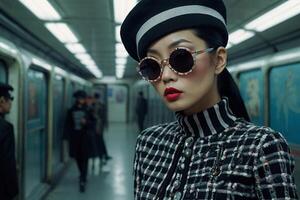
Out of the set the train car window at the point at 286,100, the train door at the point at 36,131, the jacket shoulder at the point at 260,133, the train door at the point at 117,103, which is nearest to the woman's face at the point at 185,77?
the jacket shoulder at the point at 260,133

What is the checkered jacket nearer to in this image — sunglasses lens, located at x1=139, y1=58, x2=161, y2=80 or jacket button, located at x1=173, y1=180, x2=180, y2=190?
jacket button, located at x1=173, y1=180, x2=180, y2=190

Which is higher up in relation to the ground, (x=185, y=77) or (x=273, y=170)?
(x=185, y=77)

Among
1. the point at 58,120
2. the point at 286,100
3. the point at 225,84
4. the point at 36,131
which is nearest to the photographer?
the point at 225,84

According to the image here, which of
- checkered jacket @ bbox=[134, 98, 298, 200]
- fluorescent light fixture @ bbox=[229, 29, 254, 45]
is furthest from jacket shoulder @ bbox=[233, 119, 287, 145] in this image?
fluorescent light fixture @ bbox=[229, 29, 254, 45]

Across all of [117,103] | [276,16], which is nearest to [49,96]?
[276,16]

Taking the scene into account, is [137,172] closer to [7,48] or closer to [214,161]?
[214,161]

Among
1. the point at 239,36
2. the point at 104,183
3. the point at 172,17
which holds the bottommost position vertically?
the point at 104,183

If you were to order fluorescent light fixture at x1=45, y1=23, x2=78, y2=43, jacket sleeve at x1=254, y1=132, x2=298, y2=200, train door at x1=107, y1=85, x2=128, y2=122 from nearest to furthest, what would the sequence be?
jacket sleeve at x1=254, y1=132, x2=298, y2=200 → fluorescent light fixture at x1=45, y1=23, x2=78, y2=43 → train door at x1=107, y1=85, x2=128, y2=122

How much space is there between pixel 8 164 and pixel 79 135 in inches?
119

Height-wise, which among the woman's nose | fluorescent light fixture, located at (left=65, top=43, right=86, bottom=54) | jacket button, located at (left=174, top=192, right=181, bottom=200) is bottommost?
jacket button, located at (left=174, top=192, right=181, bottom=200)

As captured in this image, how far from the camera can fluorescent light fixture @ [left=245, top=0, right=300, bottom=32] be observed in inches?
145

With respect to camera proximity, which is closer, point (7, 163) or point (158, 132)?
point (158, 132)

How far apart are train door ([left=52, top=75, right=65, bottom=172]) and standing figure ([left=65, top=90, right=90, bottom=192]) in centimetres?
86

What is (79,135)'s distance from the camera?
6289 mm
